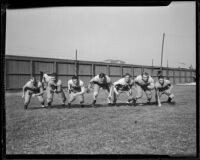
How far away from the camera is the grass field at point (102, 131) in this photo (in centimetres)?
268

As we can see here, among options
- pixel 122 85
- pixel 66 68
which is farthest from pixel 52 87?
pixel 122 85

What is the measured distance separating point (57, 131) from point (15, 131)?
2.09 ft

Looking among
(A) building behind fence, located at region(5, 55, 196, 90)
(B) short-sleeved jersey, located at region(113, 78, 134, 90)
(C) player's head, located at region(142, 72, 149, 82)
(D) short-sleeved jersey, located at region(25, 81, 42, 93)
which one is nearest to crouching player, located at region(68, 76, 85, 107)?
(A) building behind fence, located at region(5, 55, 196, 90)

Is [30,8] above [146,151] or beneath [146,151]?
above

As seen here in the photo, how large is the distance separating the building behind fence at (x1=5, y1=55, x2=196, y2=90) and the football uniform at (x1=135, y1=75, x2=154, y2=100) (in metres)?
0.16

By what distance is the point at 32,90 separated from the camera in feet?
16.2

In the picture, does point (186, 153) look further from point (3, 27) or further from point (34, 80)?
point (34, 80)

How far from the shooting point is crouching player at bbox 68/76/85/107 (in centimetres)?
513

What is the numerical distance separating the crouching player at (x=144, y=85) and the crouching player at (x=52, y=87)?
6.42 ft

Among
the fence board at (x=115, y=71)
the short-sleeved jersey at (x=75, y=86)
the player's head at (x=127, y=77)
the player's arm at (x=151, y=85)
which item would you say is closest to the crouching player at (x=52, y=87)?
the short-sleeved jersey at (x=75, y=86)

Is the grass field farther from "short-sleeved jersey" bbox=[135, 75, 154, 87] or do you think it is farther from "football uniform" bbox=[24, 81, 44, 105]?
"short-sleeved jersey" bbox=[135, 75, 154, 87]

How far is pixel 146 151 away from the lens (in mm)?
2604

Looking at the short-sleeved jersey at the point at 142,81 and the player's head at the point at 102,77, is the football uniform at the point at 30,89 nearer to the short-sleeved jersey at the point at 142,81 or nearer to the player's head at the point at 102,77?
the player's head at the point at 102,77

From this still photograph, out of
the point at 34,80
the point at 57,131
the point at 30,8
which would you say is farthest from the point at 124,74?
the point at 30,8
